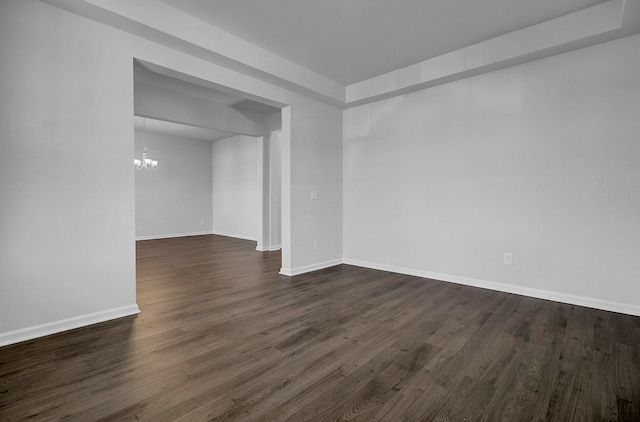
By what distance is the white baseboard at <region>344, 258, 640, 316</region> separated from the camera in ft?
9.29

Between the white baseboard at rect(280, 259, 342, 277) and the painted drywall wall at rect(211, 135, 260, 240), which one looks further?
the painted drywall wall at rect(211, 135, 260, 240)

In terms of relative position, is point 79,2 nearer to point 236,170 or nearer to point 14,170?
point 14,170

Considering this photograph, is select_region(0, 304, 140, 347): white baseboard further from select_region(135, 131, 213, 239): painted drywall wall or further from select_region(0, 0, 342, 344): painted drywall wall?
select_region(135, 131, 213, 239): painted drywall wall

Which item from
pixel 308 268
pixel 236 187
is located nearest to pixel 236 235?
pixel 236 187

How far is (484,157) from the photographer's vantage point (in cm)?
359

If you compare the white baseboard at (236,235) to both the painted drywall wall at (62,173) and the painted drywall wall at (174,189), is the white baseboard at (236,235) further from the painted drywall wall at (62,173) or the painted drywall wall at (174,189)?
the painted drywall wall at (62,173)

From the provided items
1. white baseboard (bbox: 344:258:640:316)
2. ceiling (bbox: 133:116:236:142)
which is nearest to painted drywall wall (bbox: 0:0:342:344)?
white baseboard (bbox: 344:258:640:316)

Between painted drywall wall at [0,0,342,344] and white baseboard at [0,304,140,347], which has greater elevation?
painted drywall wall at [0,0,342,344]

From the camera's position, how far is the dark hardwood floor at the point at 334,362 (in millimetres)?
1529

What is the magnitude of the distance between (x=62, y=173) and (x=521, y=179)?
426 centimetres

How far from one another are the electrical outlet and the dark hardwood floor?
1.25ft

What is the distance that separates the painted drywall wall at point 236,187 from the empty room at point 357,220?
10.2 ft

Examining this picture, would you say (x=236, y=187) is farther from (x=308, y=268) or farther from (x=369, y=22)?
(x=369, y=22)

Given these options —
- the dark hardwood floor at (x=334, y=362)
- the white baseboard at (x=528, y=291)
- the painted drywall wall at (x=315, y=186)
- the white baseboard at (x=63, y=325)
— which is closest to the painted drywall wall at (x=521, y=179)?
the white baseboard at (x=528, y=291)
